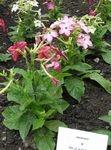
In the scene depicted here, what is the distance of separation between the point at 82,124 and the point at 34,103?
0.48 m

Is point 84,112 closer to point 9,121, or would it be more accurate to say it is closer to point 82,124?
point 82,124

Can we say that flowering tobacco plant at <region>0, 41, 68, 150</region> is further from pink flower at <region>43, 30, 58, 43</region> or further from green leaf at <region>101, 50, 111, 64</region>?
green leaf at <region>101, 50, 111, 64</region>

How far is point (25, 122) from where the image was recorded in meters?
3.04

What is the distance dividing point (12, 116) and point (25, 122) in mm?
115

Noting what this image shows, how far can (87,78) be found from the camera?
12.3 ft

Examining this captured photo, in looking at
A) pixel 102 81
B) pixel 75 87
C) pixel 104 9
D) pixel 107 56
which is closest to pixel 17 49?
pixel 75 87

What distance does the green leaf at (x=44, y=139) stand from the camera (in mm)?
2963

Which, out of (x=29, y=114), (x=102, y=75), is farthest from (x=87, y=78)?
(x=29, y=114)

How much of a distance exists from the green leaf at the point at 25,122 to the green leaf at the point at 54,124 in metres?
0.13

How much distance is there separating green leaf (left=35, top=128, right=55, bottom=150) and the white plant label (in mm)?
349

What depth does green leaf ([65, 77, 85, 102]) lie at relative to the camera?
3.41 m

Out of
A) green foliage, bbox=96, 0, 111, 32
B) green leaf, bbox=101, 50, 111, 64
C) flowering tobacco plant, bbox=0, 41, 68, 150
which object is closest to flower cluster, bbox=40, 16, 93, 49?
flowering tobacco plant, bbox=0, 41, 68, 150

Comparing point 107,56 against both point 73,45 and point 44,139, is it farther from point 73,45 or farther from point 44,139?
point 44,139

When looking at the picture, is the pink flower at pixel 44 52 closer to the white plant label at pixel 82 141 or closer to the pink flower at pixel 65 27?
the pink flower at pixel 65 27
